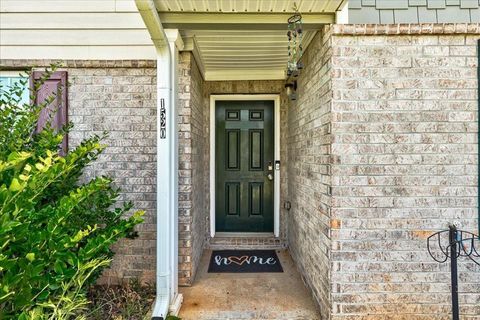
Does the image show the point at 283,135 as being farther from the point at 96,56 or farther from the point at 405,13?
the point at 96,56

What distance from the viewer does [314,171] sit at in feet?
7.98

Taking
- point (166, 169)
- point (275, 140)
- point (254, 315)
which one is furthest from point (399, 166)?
point (275, 140)

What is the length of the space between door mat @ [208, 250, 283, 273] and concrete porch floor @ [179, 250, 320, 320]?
0.10m

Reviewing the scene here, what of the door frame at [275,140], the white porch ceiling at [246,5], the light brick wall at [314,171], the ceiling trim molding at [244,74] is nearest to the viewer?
the white porch ceiling at [246,5]

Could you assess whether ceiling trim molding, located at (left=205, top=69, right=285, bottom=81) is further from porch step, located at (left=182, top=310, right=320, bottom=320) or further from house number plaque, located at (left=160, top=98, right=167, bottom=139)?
porch step, located at (left=182, top=310, right=320, bottom=320)

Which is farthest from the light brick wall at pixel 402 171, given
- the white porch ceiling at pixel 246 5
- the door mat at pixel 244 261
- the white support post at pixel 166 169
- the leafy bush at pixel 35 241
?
the leafy bush at pixel 35 241

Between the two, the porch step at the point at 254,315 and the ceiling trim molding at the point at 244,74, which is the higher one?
the ceiling trim molding at the point at 244,74

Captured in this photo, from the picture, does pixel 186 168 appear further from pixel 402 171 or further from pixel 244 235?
pixel 402 171

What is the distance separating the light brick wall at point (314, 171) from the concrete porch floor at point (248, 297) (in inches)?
5.5

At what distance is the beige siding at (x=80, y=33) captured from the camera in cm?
258

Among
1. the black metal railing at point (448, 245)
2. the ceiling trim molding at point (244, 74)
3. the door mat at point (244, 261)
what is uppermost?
the ceiling trim molding at point (244, 74)

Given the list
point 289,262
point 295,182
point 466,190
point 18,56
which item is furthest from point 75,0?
point 466,190

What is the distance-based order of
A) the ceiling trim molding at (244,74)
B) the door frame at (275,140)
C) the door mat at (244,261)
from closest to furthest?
the door mat at (244,261) → the ceiling trim molding at (244,74) → the door frame at (275,140)

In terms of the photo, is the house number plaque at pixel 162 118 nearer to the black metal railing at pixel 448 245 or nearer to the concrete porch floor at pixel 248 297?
the concrete porch floor at pixel 248 297
